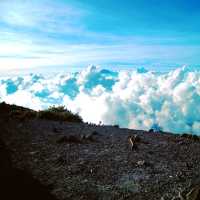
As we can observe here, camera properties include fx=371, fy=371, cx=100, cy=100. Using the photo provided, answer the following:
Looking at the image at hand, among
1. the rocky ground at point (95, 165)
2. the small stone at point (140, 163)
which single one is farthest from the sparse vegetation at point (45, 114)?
the small stone at point (140, 163)

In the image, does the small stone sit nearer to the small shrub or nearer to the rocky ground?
the rocky ground

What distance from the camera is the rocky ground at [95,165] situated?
11.2 m

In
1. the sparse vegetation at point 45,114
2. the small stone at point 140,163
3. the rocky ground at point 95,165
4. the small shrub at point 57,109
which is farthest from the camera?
the small shrub at point 57,109

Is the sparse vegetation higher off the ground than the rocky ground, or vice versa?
the sparse vegetation

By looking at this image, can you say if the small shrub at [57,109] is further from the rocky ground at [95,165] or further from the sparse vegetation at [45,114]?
the rocky ground at [95,165]

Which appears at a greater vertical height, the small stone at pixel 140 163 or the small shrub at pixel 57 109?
the small shrub at pixel 57 109

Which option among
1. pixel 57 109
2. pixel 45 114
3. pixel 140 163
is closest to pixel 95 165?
pixel 140 163

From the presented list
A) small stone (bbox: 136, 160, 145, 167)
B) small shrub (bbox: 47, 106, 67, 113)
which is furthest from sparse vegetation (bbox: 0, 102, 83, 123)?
small stone (bbox: 136, 160, 145, 167)

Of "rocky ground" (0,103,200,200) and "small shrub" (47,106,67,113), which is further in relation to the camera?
"small shrub" (47,106,67,113)

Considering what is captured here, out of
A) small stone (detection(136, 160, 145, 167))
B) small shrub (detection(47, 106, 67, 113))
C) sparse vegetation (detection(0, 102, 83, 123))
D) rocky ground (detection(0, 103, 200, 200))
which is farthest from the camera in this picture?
small shrub (detection(47, 106, 67, 113))

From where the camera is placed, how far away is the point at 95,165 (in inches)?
555

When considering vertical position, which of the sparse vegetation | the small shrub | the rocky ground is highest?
the small shrub

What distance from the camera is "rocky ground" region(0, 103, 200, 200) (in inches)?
443

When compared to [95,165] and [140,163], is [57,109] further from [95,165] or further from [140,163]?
[140,163]
